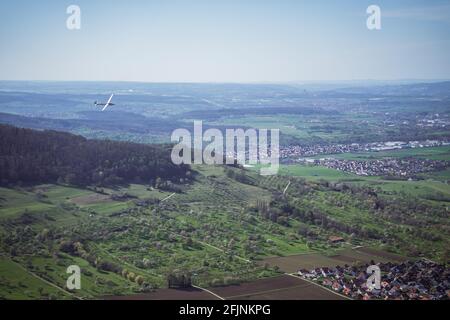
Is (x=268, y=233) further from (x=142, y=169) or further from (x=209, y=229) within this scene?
(x=142, y=169)

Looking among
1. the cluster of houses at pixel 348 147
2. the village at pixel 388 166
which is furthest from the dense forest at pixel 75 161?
the cluster of houses at pixel 348 147

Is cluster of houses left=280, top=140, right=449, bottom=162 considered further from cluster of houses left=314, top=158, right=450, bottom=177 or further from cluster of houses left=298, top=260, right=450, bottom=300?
cluster of houses left=298, top=260, right=450, bottom=300

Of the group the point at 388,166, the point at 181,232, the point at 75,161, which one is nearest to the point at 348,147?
the point at 388,166

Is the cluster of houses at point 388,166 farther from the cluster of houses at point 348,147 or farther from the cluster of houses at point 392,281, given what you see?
the cluster of houses at point 392,281

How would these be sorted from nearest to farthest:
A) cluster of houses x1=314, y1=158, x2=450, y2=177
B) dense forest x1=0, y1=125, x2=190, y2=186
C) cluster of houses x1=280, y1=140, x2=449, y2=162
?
dense forest x1=0, y1=125, x2=190, y2=186
cluster of houses x1=314, y1=158, x2=450, y2=177
cluster of houses x1=280, y1=140, x2=449, y2=162

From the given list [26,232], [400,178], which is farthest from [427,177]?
[26,232]

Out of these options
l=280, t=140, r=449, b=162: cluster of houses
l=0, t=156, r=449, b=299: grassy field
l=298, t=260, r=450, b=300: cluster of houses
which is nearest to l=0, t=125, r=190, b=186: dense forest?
l=0, t=156, r=449, b=299: grassy field

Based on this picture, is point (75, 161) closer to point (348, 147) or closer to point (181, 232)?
point (181, 232)
